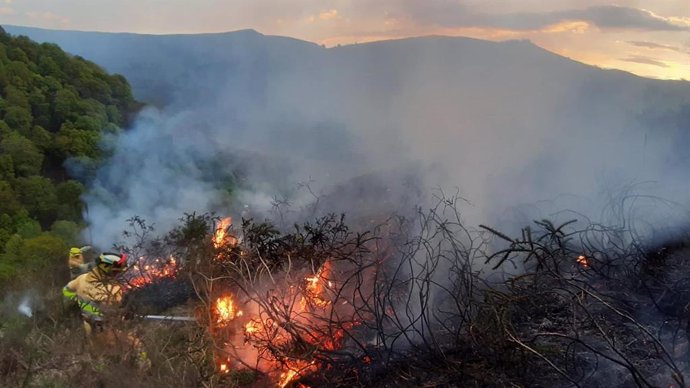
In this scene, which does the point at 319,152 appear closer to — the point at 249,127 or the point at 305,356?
the point at 249,127

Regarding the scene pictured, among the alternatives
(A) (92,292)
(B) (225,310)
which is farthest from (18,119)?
(B) (225,310)

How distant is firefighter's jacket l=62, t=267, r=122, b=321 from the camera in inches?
232

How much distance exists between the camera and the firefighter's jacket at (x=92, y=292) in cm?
589

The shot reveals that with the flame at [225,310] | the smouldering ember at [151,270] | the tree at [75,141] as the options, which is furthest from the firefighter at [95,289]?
the tree at [75,141]

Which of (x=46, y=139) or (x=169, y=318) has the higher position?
(x=46, y=139)

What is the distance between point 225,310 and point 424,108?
36.0 ft

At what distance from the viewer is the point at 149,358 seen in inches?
197

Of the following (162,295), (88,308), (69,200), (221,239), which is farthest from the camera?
(69,200)

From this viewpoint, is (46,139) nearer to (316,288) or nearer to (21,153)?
(21,153)

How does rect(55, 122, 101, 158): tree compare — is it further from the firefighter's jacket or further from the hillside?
the firefighter's jacket

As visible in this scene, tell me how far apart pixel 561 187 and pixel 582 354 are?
15.7 ft

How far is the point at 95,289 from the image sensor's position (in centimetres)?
627

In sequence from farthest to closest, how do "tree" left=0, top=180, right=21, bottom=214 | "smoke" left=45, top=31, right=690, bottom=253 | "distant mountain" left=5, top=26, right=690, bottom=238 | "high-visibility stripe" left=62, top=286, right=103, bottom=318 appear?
"tree" left=0, top=180, right=21, bottom=214, "distant mountain" left=5, top=26, right=690, bottom=238, "smoke" left=45, top=31, right=690, bottom=253, "high-visibility stripe" left=62, top=286, right=103, bottom=318

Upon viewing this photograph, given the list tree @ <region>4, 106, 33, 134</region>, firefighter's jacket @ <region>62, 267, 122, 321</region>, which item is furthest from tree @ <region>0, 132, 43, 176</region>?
firefighter's jacket @ <region>62, 267, 122, 321</region>
